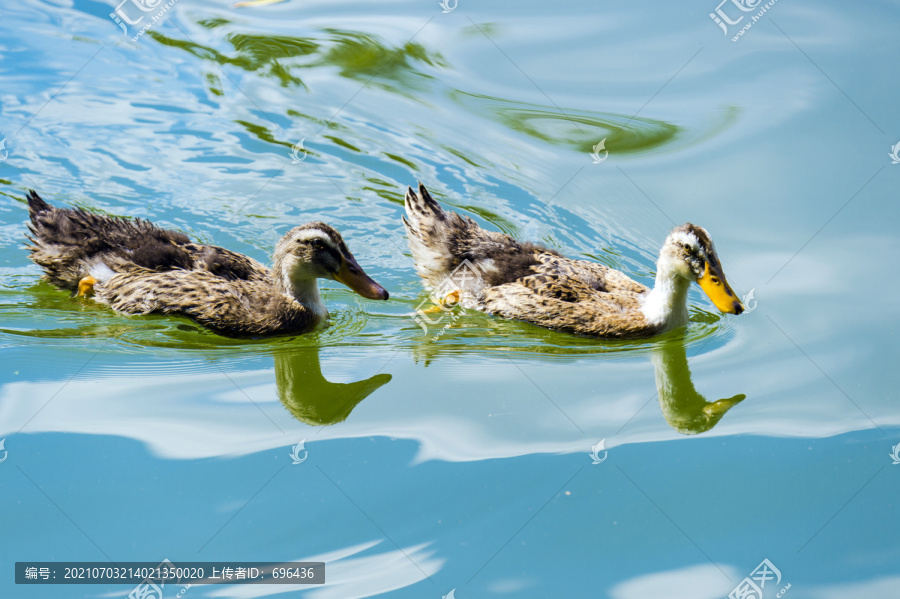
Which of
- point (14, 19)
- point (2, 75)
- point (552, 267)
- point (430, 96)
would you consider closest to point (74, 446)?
point (552, 267)

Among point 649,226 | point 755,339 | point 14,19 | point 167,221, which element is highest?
point 14,19

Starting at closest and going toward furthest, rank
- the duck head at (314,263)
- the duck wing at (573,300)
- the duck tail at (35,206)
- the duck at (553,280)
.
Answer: the duck at (553,280) < the duck head at (314,263) < the duck wing at (573,300) < the duck tail at (35,206)

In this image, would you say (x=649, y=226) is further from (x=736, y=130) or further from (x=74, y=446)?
(x=74, y=446)

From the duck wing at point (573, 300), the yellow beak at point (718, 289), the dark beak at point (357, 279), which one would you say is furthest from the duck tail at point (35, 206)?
the yellow beak at point (718, 289)

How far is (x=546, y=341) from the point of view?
303 inches

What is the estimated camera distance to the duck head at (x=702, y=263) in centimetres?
723

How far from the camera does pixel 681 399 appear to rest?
6781mm

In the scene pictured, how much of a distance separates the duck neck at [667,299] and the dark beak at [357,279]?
2.27m

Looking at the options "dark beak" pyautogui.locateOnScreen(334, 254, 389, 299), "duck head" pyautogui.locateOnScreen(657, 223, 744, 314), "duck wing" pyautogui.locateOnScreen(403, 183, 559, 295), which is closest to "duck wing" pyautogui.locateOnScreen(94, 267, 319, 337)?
"dark beak" pyautogui.locateOnScreen(334, 254, 389, 299)

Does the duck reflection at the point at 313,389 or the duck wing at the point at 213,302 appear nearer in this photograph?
the duck reflection at the point at 313,389

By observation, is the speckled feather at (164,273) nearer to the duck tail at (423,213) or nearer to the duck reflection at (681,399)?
the duck tail at (423,213)

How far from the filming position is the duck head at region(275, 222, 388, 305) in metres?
7.50

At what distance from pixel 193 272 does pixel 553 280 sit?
3171mm

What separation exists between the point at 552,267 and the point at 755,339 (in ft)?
6.15
